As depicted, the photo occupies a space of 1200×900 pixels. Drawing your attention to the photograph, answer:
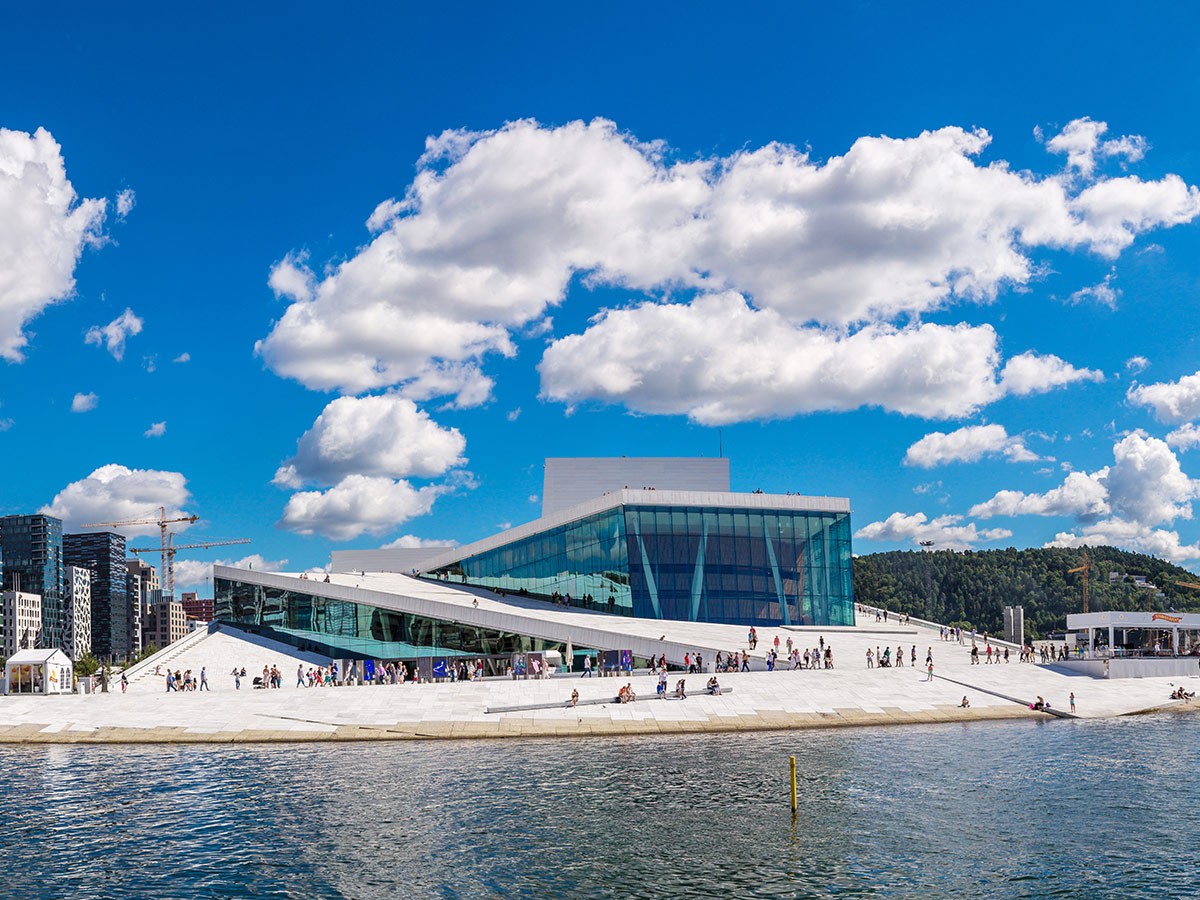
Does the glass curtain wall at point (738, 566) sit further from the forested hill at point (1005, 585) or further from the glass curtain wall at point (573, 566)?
the forested hill at point (1005, 585)

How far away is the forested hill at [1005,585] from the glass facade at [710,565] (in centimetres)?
8562


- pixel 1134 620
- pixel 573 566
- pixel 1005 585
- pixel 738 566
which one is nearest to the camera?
pixel 1134 620

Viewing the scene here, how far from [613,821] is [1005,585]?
160 metres

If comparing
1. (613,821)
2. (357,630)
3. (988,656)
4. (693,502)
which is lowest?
(613,821)

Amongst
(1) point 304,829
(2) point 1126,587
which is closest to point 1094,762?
(1) point 304,829

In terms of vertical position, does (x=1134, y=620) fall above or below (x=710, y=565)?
below

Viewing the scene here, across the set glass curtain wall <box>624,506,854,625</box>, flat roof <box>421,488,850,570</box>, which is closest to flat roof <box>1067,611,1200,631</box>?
glass curtain wall <box>624,506,854,625</box>

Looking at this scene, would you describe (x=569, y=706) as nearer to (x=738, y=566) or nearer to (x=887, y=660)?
(x=887, y=660)

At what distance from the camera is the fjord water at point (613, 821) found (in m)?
20.9

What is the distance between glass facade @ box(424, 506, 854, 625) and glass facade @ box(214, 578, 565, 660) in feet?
39.5

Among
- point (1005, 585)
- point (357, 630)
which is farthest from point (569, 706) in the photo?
point (1005, 585)

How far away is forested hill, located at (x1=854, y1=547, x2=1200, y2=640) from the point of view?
16388 cm

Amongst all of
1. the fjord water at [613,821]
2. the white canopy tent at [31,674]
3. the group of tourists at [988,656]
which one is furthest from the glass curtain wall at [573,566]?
the white canopy tent at [31,674]

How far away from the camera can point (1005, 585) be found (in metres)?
171
